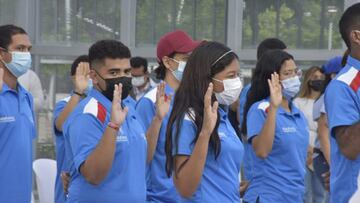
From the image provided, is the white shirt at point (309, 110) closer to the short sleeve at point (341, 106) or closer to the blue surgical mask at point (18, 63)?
the blue surgical mask at point (18, 63)

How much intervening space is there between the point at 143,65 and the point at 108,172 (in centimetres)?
421

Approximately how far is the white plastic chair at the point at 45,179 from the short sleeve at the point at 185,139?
8.42 feet

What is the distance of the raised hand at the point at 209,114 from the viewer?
397 cm

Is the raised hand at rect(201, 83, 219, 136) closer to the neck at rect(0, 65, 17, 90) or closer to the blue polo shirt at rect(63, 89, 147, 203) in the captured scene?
the blue polo shirt at rect(63, 89, 147, 203)

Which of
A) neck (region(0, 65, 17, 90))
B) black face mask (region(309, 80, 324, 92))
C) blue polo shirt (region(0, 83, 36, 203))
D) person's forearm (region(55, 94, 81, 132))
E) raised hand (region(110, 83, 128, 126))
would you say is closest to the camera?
raised hand (region(110, 83, 128, 126))

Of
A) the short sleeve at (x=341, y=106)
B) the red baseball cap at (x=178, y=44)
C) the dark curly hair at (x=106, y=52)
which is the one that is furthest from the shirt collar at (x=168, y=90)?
the short sleeve at (x=341, y=106)

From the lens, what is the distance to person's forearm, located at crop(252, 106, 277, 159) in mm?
5473

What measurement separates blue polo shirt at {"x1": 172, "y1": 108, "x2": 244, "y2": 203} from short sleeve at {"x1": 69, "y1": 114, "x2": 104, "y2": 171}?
1.49ft

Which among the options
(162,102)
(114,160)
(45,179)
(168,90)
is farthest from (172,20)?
(114,160)

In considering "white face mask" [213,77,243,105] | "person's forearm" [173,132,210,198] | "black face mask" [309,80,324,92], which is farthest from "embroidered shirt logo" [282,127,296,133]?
"black face mask" [309,80,324,92]

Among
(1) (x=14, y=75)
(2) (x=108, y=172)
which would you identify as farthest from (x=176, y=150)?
(1) (x=14, y=75)

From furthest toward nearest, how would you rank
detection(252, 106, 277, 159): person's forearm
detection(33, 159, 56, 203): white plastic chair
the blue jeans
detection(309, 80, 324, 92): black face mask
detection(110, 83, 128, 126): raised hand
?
detection(309, 80, 324, 92): black face mask < the blue jeans < detection(33, 159, 56, 203): white plastic chair < detection(252, 106, 277, 159): person's forearm < detection(110, 83, 128, 126): raised hand

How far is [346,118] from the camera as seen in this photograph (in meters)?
3.99

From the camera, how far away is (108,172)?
4273 millimetres
